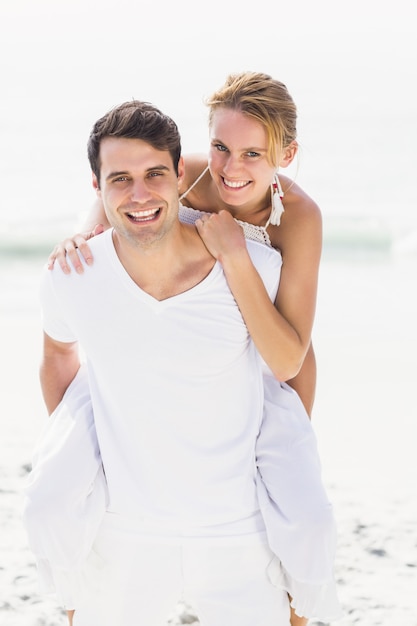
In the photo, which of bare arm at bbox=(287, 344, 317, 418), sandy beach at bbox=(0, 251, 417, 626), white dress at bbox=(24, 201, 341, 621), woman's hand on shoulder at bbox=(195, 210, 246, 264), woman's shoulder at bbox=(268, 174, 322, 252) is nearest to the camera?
white dress at bbox=(24, 201, 341, 621)

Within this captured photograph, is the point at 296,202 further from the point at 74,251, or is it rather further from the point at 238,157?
the point at 74,251

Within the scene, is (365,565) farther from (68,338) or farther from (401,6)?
(401,6)

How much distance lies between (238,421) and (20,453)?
3223mm

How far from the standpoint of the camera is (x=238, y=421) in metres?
2.87

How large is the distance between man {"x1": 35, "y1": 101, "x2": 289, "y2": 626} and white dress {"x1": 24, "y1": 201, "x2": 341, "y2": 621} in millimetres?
53

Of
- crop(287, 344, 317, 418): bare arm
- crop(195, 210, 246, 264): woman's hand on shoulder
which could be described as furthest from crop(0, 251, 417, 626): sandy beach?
crop(195, 210, 246, 264): woman's hand on shoulder

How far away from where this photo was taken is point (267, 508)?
110 inches

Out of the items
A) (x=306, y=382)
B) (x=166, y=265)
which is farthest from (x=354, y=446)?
(x=166, y=265)

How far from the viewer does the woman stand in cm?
274

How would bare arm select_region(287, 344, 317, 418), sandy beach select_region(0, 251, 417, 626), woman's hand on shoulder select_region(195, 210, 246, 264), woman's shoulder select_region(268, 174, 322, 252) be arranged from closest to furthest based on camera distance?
woman's hand on shoulder select_region(195, 210, 246, 264)
woman's shoulder select_region(268, 174, 322, 252)
bare arm select_region(287, 344, 317, 418)
sandy beach select_region(0, 251, 417, 626)

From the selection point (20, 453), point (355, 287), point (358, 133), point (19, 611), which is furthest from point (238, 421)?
point (358, 133)

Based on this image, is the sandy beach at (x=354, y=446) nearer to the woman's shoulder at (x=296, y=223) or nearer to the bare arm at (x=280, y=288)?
the bare arm at (x=280, y=288)

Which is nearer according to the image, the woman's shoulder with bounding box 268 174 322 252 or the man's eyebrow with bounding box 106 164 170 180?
the man's eyebrow with bounding box 106 164 170 180

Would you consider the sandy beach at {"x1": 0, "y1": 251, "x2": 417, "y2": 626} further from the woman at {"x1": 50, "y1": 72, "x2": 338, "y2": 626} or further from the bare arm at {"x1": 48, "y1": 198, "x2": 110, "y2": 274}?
the bare arm at {"x1": 48, "y1": 198, "x2": 110, "y2": 274}
